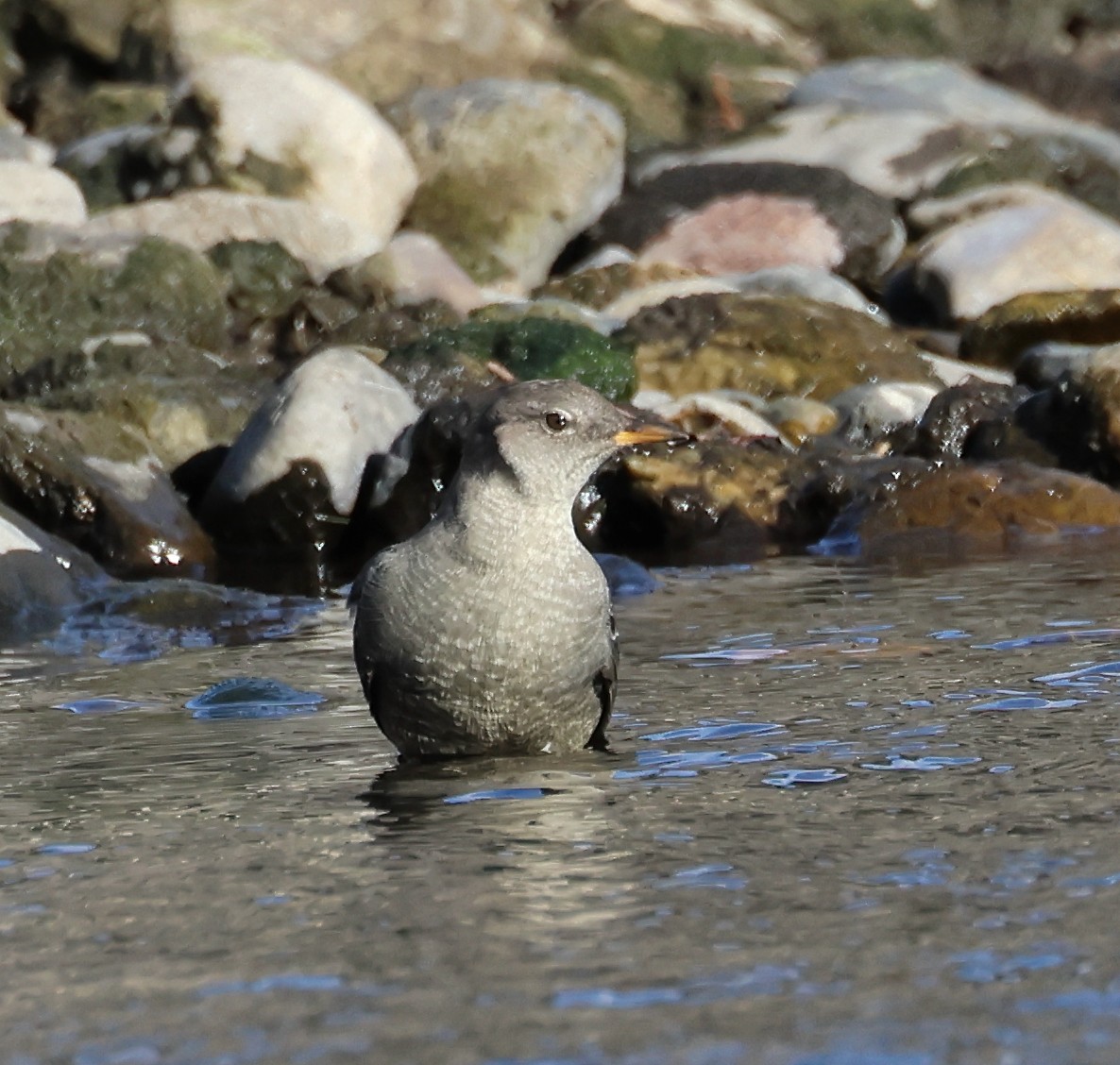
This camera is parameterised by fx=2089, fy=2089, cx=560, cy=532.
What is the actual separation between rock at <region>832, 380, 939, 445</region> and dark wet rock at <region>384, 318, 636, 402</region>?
1491 millimetres

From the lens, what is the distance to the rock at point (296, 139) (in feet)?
59.2

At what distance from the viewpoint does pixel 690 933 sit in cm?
390

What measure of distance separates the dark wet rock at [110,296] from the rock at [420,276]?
1.29 metres

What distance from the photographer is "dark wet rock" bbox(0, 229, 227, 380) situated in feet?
51.1

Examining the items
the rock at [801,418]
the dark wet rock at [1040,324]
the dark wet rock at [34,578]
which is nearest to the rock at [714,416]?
the rock at [801,418]

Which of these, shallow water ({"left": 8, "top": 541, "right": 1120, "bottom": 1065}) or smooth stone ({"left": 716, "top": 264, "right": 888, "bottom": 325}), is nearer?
shallow water ({"left": 8, "top": 541, "right": 1120, "bottom": 1065})

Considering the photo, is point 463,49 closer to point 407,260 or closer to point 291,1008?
point 407,260

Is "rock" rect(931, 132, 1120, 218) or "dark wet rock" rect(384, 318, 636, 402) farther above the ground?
"rock" rect(931, 132, 1120, 218)

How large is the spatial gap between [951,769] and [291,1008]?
2.29 m

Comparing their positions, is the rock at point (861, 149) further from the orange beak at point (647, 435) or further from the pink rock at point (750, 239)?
the orange beak at point (647, 435)

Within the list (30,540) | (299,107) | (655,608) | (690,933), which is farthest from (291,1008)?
A: (299,107)

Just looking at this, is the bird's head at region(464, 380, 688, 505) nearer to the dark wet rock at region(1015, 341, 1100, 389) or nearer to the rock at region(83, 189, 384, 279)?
the dark wet rock at region(1015, 341, 1100, 389)

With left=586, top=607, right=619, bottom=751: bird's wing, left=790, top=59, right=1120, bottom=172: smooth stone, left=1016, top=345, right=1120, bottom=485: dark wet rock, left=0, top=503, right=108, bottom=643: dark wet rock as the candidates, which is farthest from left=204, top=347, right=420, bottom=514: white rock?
left=790, top=59, right=1120, bottom=172: smooth stone

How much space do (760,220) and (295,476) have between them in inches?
319
